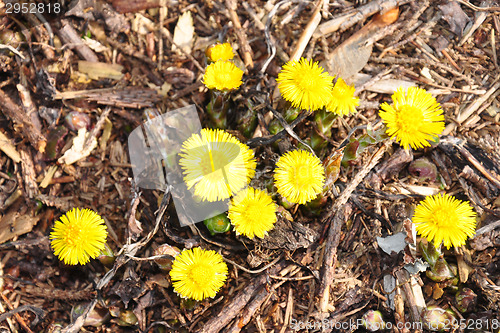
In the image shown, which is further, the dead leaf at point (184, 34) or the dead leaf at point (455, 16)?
the dead leaf at point (184, 34)

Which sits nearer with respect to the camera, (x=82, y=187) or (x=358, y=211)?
(x=358, y=211)

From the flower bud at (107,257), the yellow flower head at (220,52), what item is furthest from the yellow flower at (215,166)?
the flower bud at (107,257)

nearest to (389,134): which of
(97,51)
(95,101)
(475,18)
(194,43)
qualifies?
(475,18)

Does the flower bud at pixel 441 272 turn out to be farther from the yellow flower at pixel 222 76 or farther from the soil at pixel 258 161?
the yellow flower at pixel 222 76

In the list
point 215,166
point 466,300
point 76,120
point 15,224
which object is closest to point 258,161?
point 215,166

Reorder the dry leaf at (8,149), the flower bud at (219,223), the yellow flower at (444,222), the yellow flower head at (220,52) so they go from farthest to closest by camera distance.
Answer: the dry leaf at (8,149) → the yellow flower head at (220,52) → the flower bud at (219,223) → the yellow flower at (444,222)

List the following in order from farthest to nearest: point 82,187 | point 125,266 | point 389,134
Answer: point 82,187 < point 125,266 < point 389,134

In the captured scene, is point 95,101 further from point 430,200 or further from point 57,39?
point 430,200
